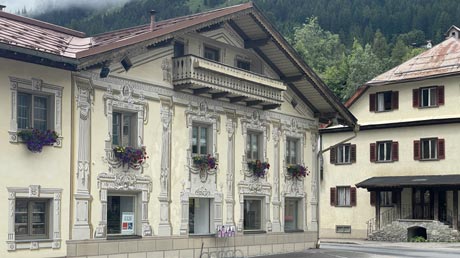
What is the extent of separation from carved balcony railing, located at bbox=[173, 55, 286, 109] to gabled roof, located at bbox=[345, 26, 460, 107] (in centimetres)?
2062

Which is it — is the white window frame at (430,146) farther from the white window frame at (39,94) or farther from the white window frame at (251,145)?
the white window frame at (39,94)

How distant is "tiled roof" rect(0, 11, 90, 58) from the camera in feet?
60.2

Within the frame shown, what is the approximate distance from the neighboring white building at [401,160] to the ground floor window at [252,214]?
1697cm

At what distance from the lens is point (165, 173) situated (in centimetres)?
2344

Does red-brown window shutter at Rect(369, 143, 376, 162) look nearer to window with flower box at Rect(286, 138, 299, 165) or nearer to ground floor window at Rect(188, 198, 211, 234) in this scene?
window with flower box at Rect(286, 138, 299, 165)

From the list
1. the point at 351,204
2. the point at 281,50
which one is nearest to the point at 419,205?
the point at 351,204

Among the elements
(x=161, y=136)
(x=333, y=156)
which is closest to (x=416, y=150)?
(x=333, y=156)

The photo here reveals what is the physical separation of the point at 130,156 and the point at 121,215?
170 cm

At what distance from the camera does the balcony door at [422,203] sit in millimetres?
44719

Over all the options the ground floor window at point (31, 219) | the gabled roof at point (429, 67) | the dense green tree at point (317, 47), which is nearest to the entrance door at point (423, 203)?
the gabled roof at point (429, 67)

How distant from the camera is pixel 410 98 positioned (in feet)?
153

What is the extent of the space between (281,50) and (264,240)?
21.5 ft

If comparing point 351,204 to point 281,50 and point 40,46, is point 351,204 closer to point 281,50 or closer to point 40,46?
point 281,50

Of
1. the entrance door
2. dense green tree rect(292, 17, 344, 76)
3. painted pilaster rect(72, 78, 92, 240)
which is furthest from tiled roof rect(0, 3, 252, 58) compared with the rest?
dense green tree rect(292, 17, 344, 76)
